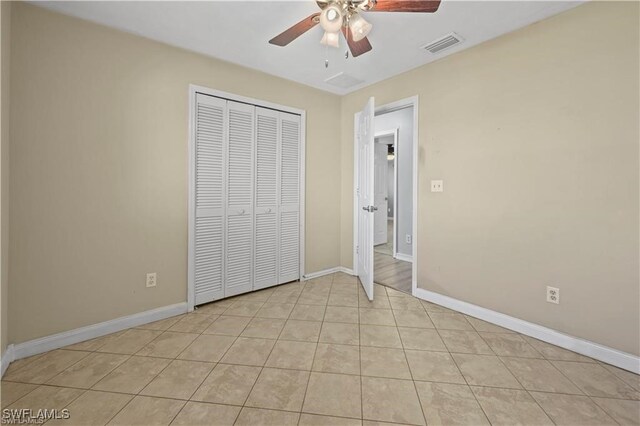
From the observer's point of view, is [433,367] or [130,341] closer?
[433,367]

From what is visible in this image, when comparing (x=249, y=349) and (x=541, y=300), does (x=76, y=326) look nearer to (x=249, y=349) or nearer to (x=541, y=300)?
(x=249, y=349)

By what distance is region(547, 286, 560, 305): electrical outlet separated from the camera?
6.77 feet

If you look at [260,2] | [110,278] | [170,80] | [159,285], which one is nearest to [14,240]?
[110,278]

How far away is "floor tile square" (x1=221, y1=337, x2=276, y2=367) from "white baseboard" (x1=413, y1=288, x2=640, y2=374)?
173cm

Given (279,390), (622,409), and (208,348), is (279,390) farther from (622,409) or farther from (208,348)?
(622,409)

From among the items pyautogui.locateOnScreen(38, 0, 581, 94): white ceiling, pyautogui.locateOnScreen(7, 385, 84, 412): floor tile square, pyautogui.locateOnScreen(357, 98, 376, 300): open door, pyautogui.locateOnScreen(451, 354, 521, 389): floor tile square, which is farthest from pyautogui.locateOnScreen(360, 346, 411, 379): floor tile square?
pyautogui.locateOnScreen(38, 0, 581, 94): white ceiling

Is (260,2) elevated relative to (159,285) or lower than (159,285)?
elevated

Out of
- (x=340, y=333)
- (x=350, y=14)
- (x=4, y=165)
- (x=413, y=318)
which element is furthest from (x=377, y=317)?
(x=4, y=165)

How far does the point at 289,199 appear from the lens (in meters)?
3.31

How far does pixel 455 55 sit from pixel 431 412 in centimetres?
283

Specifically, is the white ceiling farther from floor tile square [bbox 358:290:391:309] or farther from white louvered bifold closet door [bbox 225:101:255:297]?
floor tile square [bbox 358:290:391:309]

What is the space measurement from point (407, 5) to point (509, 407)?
223 cm

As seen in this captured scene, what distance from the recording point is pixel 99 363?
1.82 metres

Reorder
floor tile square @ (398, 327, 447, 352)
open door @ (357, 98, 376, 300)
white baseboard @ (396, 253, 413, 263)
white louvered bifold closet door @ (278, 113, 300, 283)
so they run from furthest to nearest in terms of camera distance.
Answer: white baseboard @ (396, 253, 413, 263), white louvered bifold closet door @ (278, 113, 300, 283), open door @ (357, 98, 376, 300), floor tile square @ (398, 327, 447, 352)
